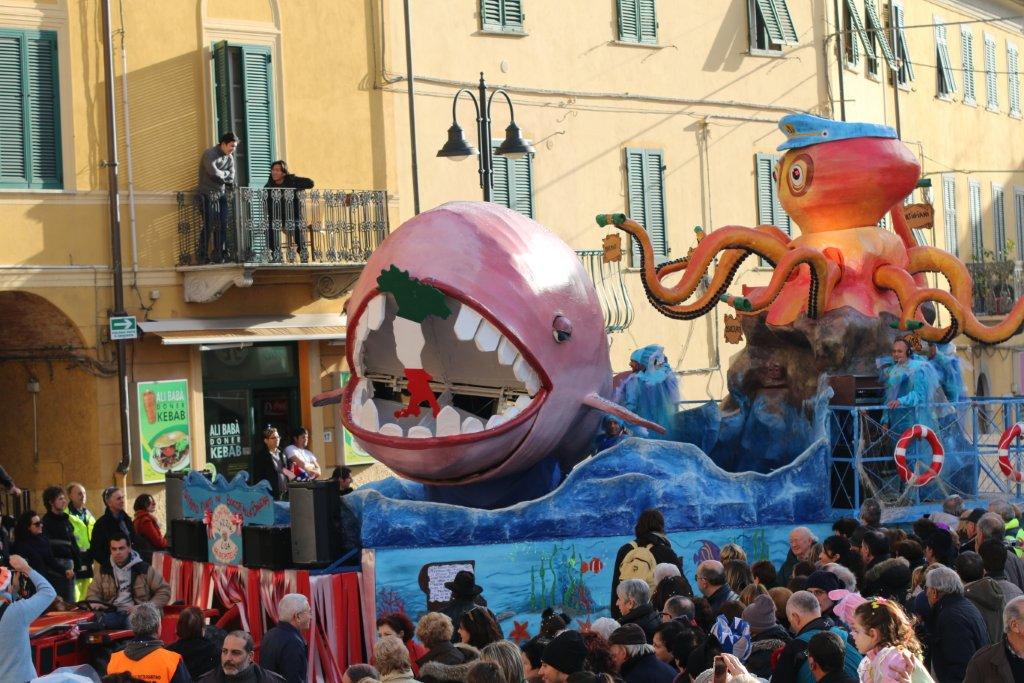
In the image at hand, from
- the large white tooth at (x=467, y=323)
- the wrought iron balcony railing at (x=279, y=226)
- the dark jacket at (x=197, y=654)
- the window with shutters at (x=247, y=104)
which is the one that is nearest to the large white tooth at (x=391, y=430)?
the large white tooth at (x=467, y=323)

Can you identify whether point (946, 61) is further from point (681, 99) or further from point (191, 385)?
point (191, 385)

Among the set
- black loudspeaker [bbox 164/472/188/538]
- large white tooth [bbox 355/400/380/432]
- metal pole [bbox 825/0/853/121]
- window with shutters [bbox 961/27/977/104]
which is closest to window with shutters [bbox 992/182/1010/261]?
window with shutters [bbox 961/27/977/104]

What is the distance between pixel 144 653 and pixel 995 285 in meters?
29.0

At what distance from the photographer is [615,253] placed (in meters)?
17.4

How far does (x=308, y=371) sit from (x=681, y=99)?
8.29m

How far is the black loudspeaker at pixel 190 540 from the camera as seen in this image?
14.8 meters

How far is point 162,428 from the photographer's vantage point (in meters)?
21.8

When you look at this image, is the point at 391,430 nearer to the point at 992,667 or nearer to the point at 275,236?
the point at 992,667

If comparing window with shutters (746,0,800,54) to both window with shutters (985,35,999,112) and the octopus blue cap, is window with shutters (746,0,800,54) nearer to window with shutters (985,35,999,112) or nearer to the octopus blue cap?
→ window with shutters (985,35,999,112)

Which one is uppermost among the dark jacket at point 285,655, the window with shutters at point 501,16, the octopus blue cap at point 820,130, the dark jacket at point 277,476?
the window with shutters at point 501,16

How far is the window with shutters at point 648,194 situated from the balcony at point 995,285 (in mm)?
9861

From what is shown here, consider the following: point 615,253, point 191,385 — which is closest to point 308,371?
point 191,385

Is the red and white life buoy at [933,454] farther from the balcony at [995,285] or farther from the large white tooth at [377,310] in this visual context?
the balcony at [995,285]

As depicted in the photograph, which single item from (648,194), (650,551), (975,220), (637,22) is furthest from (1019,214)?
(650,551)
